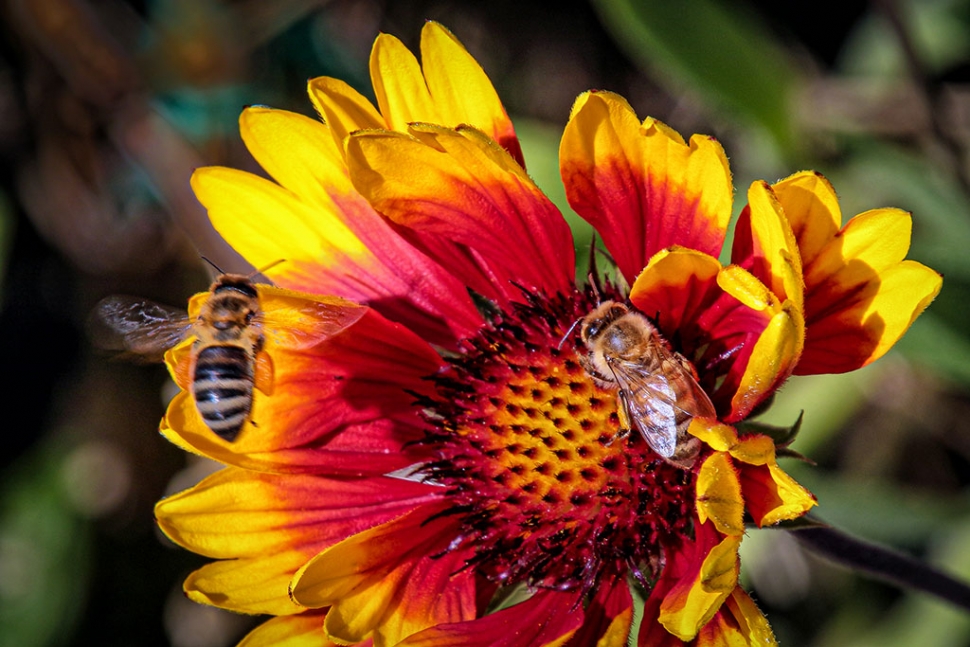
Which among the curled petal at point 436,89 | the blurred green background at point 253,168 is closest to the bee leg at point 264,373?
the curled petal at point 436,89

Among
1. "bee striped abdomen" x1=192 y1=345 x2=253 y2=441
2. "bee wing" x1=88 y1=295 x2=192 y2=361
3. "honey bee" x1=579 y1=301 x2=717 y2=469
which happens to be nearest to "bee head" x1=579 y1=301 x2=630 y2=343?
"honey bee" x1=579 y1=301 x2=717 y2=469

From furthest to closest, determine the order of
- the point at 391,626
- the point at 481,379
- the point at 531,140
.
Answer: the point at 531,140 < the point at 481,379 < the point at 391,626

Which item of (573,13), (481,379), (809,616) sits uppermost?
(573,13)

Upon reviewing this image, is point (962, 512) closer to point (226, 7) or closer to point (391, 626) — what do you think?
point (391, 626)

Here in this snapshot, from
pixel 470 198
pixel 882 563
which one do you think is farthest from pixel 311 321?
pixel 882 563

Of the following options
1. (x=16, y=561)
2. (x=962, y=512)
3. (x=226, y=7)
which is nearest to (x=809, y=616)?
(x=962, y=512)

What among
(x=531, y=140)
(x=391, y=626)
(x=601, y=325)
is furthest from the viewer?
(x=531, y=140)

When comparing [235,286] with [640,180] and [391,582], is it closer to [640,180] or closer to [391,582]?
[391,582]

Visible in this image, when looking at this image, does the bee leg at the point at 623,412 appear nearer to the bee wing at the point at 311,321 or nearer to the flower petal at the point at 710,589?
the flower petal at the point at 710,589
